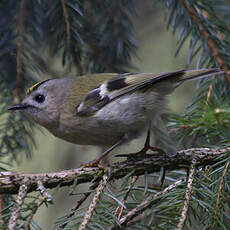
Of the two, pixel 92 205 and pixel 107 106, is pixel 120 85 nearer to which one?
pixel 107 106

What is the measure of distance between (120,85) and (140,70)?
3.47 feet

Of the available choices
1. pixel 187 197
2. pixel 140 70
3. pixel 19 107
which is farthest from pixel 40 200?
pixel 140 70

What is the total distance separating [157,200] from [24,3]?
3.09 ft

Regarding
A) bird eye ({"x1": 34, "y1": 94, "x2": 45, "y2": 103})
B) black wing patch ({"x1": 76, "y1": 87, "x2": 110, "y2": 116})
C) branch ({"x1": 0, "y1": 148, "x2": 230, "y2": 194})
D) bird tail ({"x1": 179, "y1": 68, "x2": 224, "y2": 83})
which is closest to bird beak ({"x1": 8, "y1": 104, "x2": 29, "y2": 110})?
bird eye ({"x1": 34, "y1": 94, "x2": 45, "y2": 103})

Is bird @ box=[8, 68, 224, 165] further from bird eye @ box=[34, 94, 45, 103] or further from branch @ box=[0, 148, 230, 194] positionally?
branch @ box=[0, 148, 230, 194]

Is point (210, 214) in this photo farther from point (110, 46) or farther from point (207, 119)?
point (110, 46)

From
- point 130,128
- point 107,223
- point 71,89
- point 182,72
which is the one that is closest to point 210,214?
point 107,223

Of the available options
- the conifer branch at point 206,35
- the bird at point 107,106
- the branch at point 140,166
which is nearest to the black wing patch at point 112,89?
the bird at point 107,106

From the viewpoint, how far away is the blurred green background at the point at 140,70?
2.16 m

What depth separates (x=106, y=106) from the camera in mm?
1428

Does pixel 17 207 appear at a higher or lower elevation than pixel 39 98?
lower

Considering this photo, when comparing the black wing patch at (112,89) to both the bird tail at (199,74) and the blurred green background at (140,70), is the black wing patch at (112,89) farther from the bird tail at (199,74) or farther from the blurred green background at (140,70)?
the blurred green background at (140,70)

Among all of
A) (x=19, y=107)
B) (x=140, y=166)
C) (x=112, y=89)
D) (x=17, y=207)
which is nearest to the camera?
(x=17, y=207)

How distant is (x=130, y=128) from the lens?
4.45 feet
